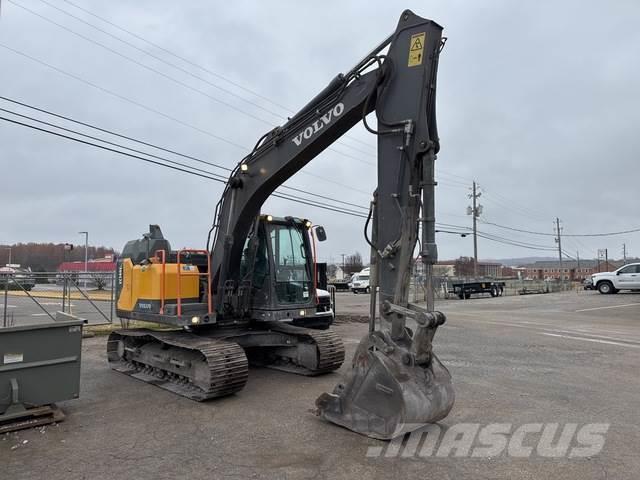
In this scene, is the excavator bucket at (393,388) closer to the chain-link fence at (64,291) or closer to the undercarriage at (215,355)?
Answer: the undercarriage at (215,355)

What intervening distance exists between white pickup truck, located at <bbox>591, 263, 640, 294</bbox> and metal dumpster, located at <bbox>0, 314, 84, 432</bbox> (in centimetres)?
3236

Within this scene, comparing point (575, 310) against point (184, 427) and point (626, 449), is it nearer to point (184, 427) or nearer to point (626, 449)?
point (626, 449)

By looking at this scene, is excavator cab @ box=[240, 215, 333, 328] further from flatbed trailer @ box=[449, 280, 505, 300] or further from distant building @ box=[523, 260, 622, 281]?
distant building @ box=[523, 260, 622, 281]

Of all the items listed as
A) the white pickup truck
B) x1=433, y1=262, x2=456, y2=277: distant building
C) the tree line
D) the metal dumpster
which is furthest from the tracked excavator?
the tree line

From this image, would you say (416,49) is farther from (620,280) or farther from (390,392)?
(620,280)

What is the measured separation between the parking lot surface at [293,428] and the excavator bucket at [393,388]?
25 cm

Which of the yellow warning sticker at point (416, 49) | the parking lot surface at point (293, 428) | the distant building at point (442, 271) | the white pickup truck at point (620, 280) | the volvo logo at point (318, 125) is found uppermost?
the yellow warning sticker at point (416, 49)

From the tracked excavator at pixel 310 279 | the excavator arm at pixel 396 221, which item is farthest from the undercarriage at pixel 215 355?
the excavator arm at pixel 396 221

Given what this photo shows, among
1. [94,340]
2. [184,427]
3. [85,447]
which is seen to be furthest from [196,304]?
[94,340]

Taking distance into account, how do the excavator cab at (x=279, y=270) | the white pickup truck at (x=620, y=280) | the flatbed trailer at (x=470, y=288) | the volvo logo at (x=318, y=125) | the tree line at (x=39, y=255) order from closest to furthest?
the volvo logo at (x=318, y=125), the excavator cab at (x=279, y=270), the white pickup truck at (x=620, y=280), the flatbed trailer at (x=470, y=288), the tree line at (x=39, y=255)

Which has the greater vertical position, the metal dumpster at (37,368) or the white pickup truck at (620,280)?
the white pickup truck at (620,280)

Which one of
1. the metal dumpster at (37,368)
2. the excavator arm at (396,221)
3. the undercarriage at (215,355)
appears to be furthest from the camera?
the undercarriage at (215,355)

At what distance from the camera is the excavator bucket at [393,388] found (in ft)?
15.8

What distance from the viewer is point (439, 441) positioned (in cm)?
511
